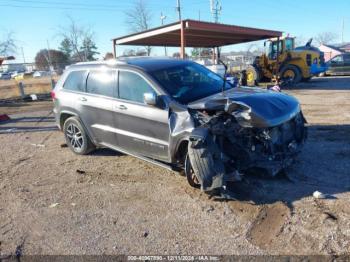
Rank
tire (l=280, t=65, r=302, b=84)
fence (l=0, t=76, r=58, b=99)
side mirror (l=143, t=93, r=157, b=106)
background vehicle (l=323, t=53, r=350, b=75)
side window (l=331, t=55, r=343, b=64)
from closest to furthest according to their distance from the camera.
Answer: side mirror (l=143, t=93, r=157, b=106), fence (l=0, t=76, r=58, b=99), tire (l=280, t=65, r=302, b=84), background vehicle (l=323, t=53, r=350, b=75), side window (l=331, t=55, r=343, b=64)

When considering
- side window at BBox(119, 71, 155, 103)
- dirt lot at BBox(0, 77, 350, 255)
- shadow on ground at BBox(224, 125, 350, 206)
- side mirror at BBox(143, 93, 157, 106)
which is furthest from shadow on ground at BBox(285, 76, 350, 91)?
side mirror at BBox(143, 93, 157, 106)

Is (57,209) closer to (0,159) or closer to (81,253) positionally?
(81,253)

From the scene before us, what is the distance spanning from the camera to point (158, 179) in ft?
17.6

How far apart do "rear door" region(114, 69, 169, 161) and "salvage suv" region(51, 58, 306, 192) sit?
1 centimetres

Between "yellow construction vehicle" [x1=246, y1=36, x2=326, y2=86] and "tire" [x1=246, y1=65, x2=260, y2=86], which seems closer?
"yellow construction vehicle" [x1=246, y1=36, x2=326, y2=86]

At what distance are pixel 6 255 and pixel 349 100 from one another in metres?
12.3

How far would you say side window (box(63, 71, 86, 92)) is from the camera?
6438mm

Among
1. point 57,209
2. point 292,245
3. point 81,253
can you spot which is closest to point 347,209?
point 292,245

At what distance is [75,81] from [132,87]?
5.82ft

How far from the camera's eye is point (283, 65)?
1989 centimetres

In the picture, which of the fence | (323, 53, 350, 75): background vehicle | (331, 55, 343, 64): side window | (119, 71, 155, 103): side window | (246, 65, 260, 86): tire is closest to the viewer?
(119, 71, 155, 103): side window

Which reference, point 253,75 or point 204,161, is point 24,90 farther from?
point 204,161

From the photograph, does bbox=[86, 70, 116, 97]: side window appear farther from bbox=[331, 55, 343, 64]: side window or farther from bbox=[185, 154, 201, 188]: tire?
bbox=[331, 55, 343, 64]: side window

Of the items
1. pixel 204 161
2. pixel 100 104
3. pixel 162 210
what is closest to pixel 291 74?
pixel 100 104
